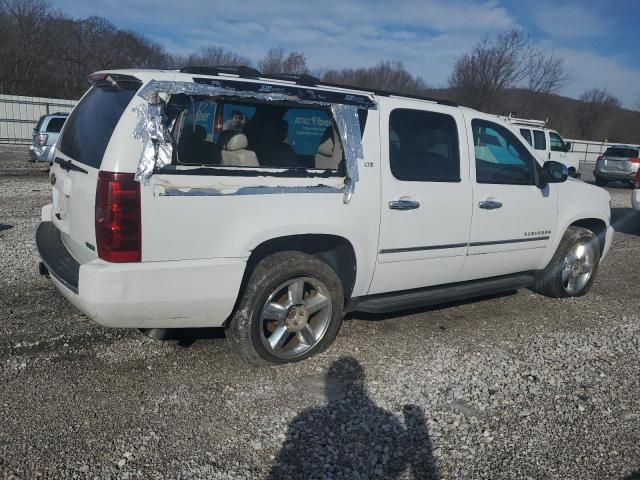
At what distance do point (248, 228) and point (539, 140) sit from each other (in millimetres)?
16413

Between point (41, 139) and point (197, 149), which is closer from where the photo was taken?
point (197, 149)

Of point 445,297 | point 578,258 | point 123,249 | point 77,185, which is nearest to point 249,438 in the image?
point 123,249

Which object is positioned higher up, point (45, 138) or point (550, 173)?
point (550, 173)

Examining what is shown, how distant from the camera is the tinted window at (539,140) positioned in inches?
692

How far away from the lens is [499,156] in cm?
487

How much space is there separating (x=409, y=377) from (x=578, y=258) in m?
2.92

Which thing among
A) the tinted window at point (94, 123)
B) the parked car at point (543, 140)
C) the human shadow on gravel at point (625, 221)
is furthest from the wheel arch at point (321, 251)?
the parked car at point (543, 140)

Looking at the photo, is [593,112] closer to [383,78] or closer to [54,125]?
[383,78]

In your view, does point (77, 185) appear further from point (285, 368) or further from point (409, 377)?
point (409, 377)

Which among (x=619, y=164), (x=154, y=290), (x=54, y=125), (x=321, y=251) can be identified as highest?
(x=54, y=125)

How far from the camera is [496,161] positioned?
15.9 feet

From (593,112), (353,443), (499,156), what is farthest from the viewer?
(593,112)

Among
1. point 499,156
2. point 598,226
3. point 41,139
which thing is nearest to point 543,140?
point 598,226

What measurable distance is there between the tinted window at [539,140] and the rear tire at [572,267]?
12.7 metres
